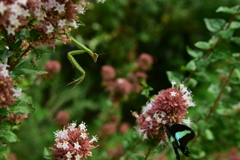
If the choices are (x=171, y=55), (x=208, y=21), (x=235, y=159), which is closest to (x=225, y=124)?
(x=235, y=159)

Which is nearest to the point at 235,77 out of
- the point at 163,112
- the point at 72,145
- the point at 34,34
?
the point at 163,112

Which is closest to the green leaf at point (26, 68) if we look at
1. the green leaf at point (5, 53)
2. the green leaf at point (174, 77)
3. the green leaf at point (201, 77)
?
the green leaf at point (5, 53)

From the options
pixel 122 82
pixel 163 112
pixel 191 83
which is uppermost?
pixel 122 82

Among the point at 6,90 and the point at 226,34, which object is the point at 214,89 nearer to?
the point at 226,34

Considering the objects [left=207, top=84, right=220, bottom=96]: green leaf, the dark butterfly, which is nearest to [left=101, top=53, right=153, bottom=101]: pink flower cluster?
[left=207, top=84, right=220, bottom=96]: green leaf

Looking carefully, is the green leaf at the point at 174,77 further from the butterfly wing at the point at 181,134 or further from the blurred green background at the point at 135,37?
the blurred green background at the point at 135,37

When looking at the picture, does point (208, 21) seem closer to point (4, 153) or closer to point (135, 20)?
point (4, 153)
